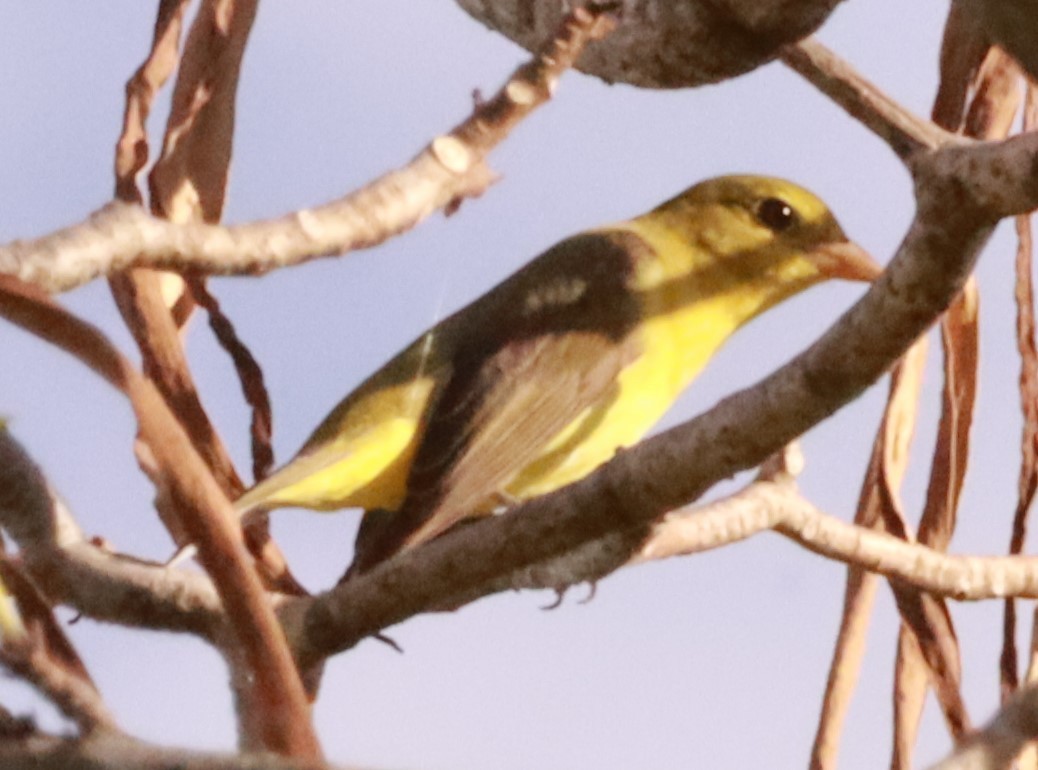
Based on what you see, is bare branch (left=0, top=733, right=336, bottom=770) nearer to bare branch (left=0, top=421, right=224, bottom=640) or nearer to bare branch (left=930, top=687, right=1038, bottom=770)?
bare branch (left=930, top=687, right=1038, bottom=770)

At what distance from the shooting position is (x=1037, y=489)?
1757mm

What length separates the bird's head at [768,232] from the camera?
3252 millimetres

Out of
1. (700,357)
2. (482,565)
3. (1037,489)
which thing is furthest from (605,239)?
(482,565)

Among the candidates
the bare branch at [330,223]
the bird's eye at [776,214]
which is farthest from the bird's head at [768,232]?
the bare branch at [330,223]

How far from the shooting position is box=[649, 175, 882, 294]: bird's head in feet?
10.7

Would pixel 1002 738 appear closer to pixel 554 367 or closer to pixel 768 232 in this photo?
pixel 554 367

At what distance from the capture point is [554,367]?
2.93 meters

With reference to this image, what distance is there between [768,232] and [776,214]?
0.05 meters

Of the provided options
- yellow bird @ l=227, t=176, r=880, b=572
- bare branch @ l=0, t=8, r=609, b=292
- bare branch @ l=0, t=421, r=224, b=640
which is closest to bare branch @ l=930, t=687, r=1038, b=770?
bare branch @ l=0, t=421, r=224, b=640

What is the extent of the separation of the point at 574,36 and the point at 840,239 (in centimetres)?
209

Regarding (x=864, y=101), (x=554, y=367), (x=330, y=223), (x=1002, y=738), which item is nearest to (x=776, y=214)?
(x=554, y=367)

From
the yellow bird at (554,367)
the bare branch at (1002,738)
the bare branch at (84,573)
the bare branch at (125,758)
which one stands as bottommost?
the bare branch at (1002,738)

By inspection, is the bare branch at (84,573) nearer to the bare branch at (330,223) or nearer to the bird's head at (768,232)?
the bare branch at (330,223)

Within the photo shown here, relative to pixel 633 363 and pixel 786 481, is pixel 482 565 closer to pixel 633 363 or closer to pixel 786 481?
pixel 786 481
